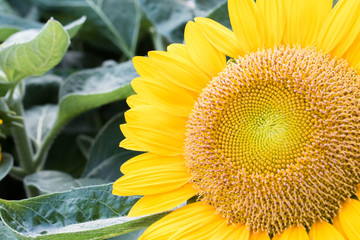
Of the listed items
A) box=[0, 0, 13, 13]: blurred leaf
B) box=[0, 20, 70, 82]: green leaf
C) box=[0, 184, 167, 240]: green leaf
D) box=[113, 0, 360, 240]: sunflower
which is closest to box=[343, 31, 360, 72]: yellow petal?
box=[113, 0, 360, 240]: sunflower

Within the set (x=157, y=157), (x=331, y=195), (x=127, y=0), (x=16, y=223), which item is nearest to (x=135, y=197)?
(x=157, y=157)

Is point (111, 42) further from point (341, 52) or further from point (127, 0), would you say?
point (341, 52)

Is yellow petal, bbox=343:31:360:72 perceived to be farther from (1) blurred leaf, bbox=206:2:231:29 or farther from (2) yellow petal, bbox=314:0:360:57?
(1) blurred leaf, bbox=206:2:231:29

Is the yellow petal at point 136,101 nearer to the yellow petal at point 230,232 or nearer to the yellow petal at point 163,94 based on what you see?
the yellow petal at point 163,94

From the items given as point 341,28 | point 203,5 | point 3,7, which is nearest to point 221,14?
point 203,5

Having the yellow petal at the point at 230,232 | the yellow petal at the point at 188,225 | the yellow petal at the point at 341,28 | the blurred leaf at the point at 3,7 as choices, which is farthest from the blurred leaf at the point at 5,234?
the blurred leaf at the point at 3,7

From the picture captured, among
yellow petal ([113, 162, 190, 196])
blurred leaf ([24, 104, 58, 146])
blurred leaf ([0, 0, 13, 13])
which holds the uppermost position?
blurred leaf ([0, 0, 13, 13])

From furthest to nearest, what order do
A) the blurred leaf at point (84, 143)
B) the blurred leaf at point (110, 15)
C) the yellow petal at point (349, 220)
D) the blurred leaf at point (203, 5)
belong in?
the blurred leaf at point (110, 15) < the blurred leaf at point (84, 143) < the blurred leaf at point (203, 5) < the yellow petal at point (349, 220)

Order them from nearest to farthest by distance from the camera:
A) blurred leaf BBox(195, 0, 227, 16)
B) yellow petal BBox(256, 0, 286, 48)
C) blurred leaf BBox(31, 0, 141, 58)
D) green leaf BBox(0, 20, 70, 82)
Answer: yellow petal BBox(256, 0, 286, 48) → green leaf BBox(0, 20, 70, 82) → blurred leaf BBox(195, 0, 227, 16) → blurred leaf BBox(31, 0, 141, 58)
